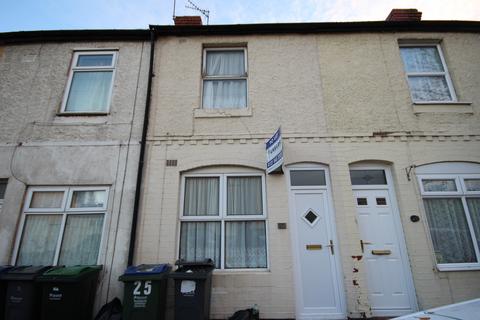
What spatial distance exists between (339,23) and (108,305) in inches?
299

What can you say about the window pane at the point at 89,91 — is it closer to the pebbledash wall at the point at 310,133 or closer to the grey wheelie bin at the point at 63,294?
the pebbledash wall at the point at 310,133

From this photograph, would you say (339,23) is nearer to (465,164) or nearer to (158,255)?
(465,164)

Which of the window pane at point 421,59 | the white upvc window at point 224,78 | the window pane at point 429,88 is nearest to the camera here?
the window pane at point 429,88

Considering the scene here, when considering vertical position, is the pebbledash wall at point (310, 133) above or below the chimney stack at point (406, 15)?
below

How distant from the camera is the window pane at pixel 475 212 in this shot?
503cm

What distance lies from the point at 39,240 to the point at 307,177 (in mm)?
5416

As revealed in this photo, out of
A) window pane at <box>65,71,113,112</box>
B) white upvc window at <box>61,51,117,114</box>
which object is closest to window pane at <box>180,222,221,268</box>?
white upvc window at <box>61,51,117,114</box>

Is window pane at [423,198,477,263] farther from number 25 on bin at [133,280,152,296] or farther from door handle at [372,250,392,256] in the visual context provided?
number 25 on bin at [133,280,152,296]

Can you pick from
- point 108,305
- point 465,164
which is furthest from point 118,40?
point 465,164

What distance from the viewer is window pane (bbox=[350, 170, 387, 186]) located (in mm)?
5352

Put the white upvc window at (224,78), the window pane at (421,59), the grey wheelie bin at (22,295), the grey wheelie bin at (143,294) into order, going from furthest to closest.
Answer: the window pane at (421,59), the white upvc window at (224,78), the grey wheelie bin at (22,295), the grey wheelie bin at (143,294)

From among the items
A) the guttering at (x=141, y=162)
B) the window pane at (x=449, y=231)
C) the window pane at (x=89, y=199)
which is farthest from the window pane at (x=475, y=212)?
the window pane at (x=89, y=199)

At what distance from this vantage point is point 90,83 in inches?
244

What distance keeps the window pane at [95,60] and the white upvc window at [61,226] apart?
312 centimetres
